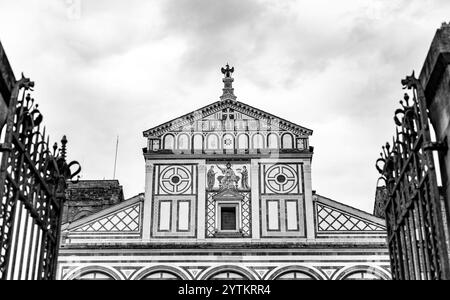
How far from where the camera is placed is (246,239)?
22125 mm

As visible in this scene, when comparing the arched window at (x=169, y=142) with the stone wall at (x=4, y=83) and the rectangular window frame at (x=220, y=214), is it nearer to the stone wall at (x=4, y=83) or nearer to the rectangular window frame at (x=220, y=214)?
the rectangular window frame at (x=220, y=214)

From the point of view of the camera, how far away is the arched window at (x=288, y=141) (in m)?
23.6

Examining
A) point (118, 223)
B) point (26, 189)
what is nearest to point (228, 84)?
point (118, 223)

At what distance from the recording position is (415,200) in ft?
20.4

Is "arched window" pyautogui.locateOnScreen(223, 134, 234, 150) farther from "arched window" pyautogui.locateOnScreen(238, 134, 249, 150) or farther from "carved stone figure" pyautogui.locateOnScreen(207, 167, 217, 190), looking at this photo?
"carved stone figure" pyautogui.locateOnScreen(207, 167, 217, 190)

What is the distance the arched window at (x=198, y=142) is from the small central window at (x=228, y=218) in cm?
229

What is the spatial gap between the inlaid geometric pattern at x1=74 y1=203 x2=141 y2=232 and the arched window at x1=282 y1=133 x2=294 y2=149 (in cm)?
533

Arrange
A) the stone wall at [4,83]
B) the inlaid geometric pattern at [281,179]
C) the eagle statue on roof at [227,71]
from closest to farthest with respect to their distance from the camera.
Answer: the stone wall at [4,83] → the inlaid geometric pattern at [281,179] → the eagle statue on roof at [227,71]

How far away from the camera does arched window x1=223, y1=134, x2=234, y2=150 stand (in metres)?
23.6

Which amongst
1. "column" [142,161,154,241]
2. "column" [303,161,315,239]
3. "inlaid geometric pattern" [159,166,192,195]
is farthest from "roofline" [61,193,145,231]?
"column" [303,161,315,239]

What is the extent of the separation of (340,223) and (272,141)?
11.9 feet

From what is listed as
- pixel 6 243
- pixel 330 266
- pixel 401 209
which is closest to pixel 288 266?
pixel 330 266

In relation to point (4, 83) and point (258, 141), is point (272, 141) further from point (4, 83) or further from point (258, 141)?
point (4, 83)

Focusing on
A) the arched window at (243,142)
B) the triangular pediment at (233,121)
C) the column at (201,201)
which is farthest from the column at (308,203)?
the column at (201,201)
